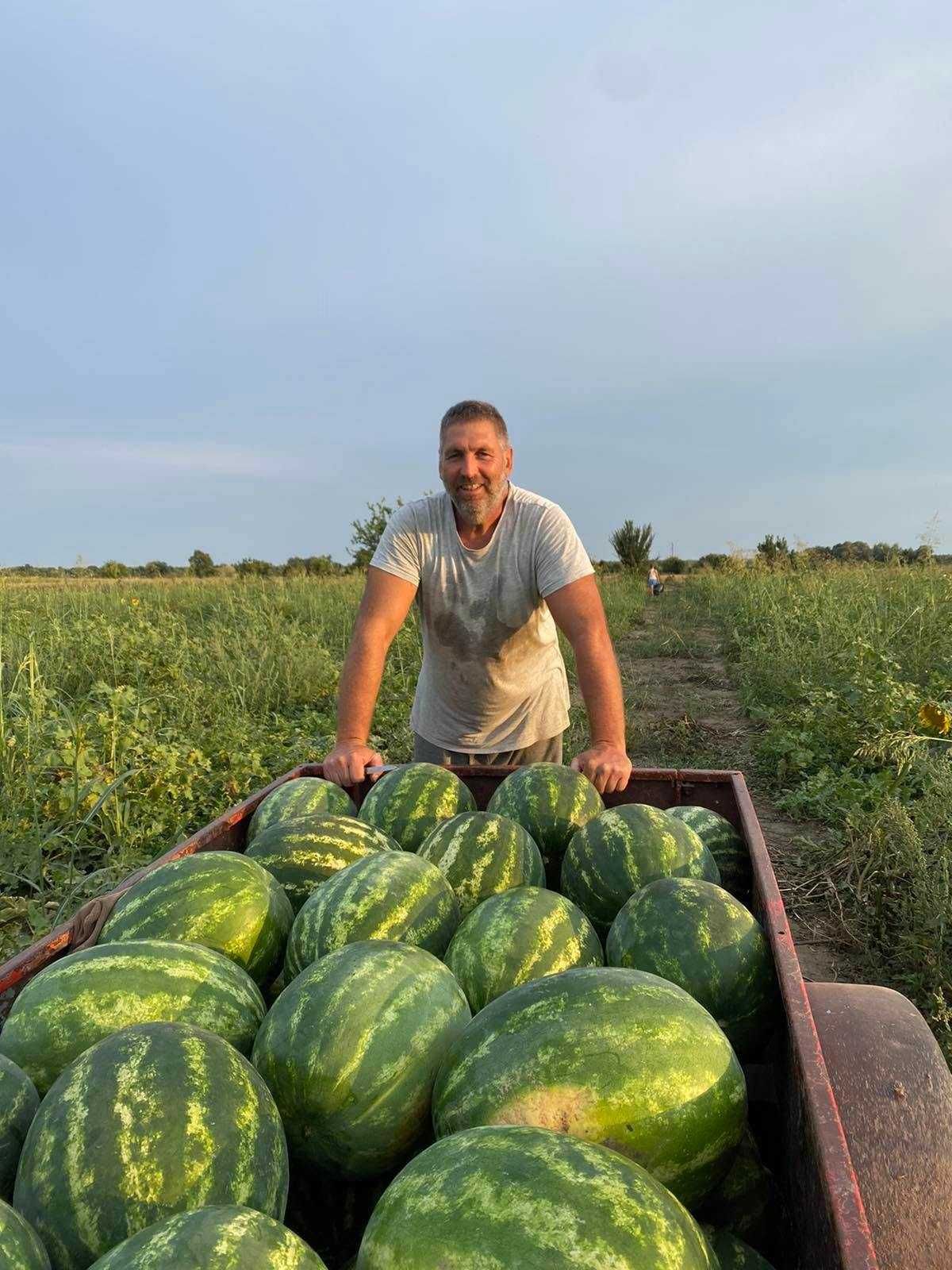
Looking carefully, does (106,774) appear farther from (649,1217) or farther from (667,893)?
(649,1217)

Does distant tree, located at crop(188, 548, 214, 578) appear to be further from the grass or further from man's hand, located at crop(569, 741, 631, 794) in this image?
man's hand, located at crop(569, 741, 631, 794)

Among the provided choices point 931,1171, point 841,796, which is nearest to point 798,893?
point 841,796

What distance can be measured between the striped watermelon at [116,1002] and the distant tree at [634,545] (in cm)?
2890

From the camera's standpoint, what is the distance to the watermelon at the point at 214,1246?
0.79 meters

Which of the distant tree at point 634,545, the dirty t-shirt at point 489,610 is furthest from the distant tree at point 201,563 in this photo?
the dirty t-shirt at point 489,610

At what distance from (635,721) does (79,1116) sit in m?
6.81

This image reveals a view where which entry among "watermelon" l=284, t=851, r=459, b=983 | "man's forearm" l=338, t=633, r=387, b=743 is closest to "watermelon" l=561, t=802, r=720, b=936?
"watermelon" l=284, t=851, r=459, b=983

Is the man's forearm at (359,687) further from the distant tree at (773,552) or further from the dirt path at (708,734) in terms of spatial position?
the distant tree at (773,552)

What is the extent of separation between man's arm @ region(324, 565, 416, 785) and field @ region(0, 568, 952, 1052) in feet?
3.99

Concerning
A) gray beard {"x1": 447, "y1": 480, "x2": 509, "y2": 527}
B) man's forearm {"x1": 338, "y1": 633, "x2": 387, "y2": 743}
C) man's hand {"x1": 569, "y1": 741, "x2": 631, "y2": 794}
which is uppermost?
gray beard {"x1": 447, "y1": 480, "x2": 509, "y2": 527}

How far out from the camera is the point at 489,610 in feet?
11.6

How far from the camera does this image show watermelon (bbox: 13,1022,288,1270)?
960 millimetres

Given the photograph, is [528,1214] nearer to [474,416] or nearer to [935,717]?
[474,416]

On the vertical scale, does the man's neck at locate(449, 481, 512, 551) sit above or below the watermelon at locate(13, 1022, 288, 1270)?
above
